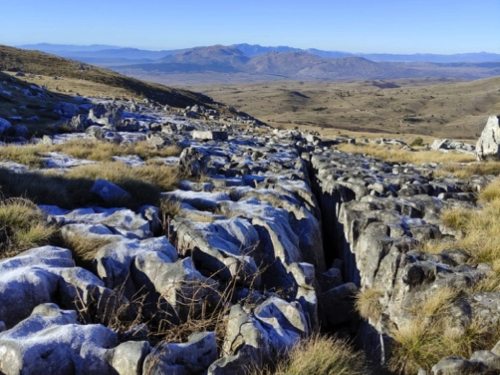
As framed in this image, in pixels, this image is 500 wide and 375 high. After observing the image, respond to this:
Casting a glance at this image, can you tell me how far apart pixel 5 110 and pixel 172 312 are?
2340cm

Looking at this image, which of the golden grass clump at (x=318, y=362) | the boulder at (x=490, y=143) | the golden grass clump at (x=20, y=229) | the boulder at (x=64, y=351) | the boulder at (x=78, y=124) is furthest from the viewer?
the boulder at (x=490, y=143)

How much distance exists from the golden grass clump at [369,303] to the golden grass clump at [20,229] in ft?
19.3

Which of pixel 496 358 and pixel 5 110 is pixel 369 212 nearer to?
pixel 496 358

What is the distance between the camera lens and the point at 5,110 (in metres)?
25.5

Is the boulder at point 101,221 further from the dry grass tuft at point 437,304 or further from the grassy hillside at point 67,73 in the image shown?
the grassy hillside at point 67,73

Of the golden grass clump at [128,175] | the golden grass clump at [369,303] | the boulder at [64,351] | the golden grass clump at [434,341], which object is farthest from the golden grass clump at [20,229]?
the golden grass clump at [434,341]

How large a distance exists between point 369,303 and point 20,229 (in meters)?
6.51

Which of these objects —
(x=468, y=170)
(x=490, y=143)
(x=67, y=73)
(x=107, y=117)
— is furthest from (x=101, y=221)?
(x=67, y=73)

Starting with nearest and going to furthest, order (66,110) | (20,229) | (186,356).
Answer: (186,356) → (20,229) → (66,110)

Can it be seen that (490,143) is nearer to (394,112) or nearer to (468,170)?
(468,170)

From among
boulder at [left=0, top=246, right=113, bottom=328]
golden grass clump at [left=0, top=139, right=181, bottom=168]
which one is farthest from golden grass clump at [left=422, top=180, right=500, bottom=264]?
golden grass clump at [left=0, top=139, right=181, bottom=168]

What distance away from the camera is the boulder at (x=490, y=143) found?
2502 centimetres

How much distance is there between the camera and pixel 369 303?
27.5ft

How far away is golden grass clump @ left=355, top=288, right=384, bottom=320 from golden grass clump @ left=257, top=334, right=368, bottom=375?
2.53m
